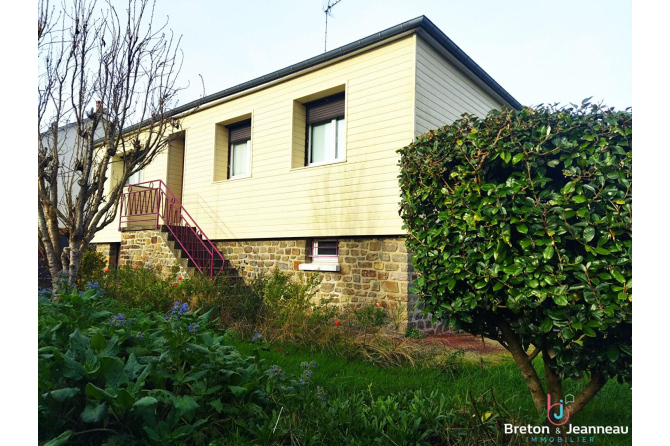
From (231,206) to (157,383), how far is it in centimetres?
726

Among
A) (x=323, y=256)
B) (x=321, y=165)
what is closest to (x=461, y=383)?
(x=323, y=256)

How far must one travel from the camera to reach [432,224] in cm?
316

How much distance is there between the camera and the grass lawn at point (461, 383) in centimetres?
289

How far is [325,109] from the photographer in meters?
8.24

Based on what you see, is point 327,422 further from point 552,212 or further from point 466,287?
point 552,212

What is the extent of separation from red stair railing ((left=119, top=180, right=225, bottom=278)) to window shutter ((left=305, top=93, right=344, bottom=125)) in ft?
10.9

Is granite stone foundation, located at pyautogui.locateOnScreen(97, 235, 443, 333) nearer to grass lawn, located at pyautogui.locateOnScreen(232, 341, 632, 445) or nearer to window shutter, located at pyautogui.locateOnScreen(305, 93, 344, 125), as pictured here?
grass lawn, located at pyautogui.locateOnScreen(232, 341, 632, 445)

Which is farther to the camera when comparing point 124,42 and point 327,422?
point 124,42

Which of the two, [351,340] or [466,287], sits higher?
[466,287]

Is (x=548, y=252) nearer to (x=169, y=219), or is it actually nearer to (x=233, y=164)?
(x=233, y=164)
